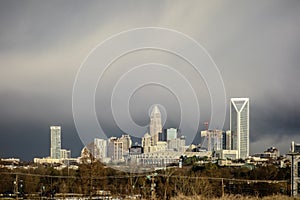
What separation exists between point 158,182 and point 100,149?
3.81 meters

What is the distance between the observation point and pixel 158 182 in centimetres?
2575

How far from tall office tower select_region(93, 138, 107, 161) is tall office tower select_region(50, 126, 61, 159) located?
43.6 ft

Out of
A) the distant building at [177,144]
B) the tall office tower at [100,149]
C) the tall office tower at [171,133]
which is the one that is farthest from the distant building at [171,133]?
the tall office tower at [100,149]

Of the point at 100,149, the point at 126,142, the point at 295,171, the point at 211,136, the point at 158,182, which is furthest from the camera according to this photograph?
the point at 211,136

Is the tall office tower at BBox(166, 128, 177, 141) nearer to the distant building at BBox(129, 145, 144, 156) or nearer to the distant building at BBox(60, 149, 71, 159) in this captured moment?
the distant building at BBox(129, 145, 144, 156)

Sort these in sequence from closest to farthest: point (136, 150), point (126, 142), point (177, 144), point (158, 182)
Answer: point (126, 142)
point (177, 144)
point (136, 150)
point (158, 182)

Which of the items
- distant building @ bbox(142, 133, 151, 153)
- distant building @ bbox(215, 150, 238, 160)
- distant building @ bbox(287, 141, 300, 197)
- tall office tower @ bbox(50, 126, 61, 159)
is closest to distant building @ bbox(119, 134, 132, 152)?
distant building @ bbox(142, 133, 151, 153)

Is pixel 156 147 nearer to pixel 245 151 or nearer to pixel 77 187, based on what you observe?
pixel 77 187

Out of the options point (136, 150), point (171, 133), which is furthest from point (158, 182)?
point (171, 133)

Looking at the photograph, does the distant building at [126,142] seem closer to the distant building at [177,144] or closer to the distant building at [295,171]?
the distant building at [177,144]

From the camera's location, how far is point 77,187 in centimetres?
2858

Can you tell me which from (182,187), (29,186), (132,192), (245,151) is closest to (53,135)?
(29,186)

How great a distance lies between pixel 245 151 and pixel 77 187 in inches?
1088

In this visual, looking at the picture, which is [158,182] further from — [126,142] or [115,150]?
[126,142]
